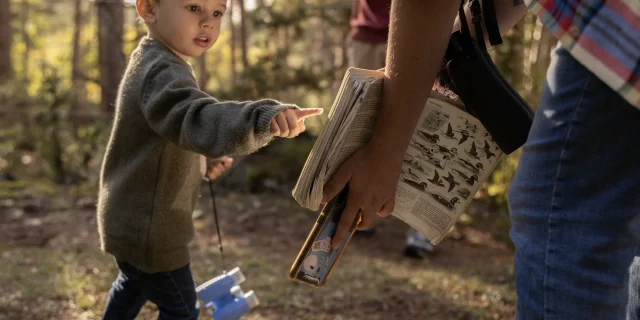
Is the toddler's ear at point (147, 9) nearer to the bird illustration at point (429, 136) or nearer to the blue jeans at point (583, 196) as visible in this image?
the bird illustration at point (429, 136)

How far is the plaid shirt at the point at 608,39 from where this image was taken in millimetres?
1089

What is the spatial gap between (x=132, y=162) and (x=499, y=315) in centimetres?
199

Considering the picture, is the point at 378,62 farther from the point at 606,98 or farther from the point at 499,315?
the point at 606,98

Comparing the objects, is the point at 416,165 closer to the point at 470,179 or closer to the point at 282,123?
the point at 470,179

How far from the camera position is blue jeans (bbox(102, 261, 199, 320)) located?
7.12 ft

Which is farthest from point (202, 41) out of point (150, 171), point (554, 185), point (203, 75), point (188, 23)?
point (203, 75)

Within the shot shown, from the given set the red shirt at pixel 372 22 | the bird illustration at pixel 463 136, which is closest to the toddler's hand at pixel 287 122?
the bird illustration at pixel 463 136

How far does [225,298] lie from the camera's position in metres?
2.42

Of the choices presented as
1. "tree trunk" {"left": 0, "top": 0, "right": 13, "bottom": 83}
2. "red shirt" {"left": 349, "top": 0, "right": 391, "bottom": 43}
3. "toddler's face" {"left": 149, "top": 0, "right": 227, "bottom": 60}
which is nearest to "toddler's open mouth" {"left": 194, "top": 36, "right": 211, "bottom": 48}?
"toddler's face" {"left": 149, "top": 0, "right": 227, "bottom": 60}

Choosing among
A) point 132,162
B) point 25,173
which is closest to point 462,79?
point 132,162

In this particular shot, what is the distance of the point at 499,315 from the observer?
3215mm

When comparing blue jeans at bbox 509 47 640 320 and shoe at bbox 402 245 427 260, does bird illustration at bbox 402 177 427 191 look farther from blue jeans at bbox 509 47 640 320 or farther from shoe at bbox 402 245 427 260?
shoe at bbox 402 245 427 260

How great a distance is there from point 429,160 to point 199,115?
0.58 m

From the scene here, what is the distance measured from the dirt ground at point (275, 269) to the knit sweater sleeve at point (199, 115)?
58.4 inches
